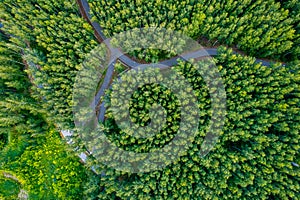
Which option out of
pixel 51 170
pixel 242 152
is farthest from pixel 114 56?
pixel 242 152

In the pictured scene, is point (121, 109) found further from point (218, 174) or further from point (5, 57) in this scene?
point (5, 57)

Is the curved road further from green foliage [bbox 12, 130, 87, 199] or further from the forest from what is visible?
green foliage [bbox 12, 130, 87, 199]

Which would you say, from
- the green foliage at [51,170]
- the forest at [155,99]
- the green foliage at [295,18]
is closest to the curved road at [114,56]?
the forest at [155,99]

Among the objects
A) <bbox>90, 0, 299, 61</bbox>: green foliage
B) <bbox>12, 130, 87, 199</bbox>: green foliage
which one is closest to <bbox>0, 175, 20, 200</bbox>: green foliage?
<bbox>12, 130, 87, 199</bbox>: green foliage

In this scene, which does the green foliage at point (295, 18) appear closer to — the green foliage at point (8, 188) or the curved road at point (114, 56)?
the curved road at point (114, 56)

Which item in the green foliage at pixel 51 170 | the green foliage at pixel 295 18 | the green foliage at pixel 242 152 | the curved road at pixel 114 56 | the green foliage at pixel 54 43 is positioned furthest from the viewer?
the green foliage at pixel 51 170

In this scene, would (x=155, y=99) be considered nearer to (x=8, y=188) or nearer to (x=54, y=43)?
(x=54, y=43)

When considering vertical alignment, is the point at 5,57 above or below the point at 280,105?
above

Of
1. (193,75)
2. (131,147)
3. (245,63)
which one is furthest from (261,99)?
(131,147)
